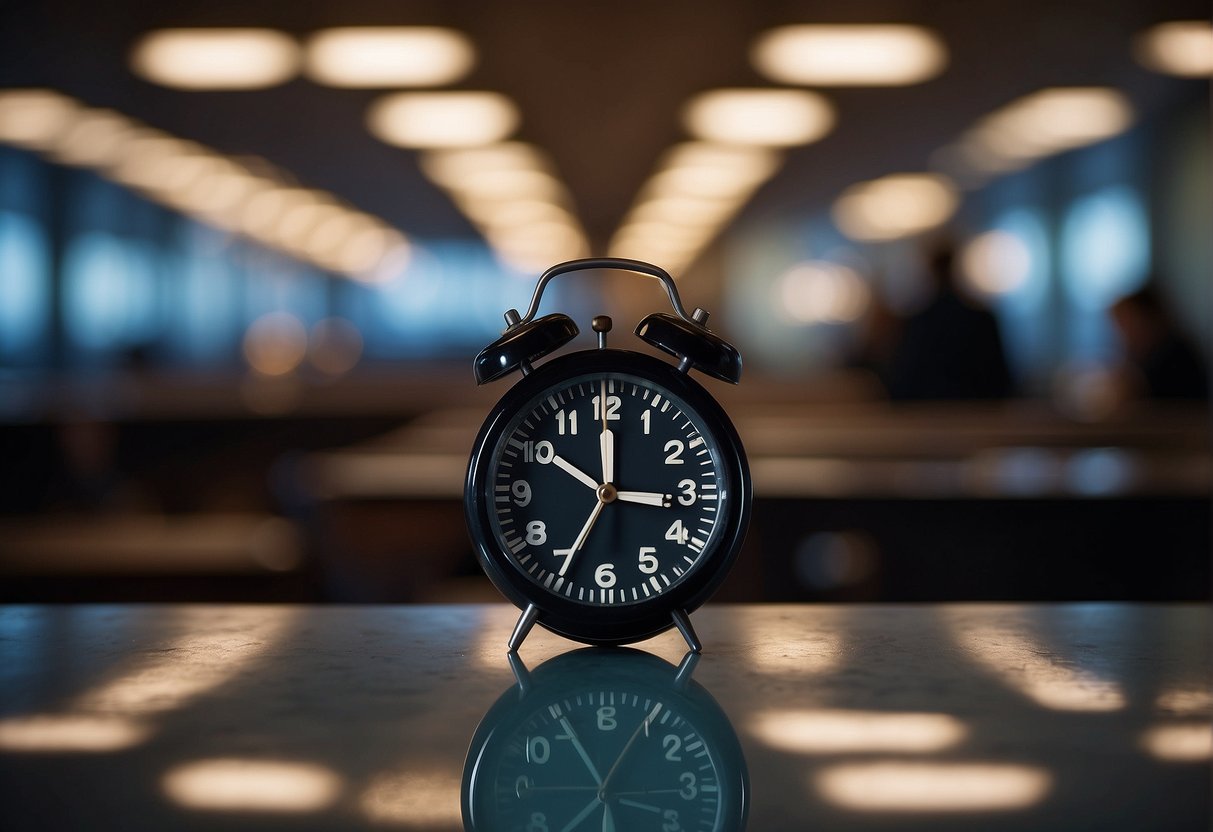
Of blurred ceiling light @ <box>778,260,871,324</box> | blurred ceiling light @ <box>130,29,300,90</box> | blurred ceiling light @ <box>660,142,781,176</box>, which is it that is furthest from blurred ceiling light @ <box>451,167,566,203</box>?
blurred ceiling light @ <box>778,260,871,324</box>

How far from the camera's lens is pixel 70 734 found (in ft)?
1.86

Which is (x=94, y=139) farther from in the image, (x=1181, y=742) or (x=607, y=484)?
(x=1181, y=742)

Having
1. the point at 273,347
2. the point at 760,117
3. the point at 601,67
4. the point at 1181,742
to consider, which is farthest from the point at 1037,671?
the point at 273,347

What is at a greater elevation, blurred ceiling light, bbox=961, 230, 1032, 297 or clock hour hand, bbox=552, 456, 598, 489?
blurred ceiling light, bbox=961, 230, 1032, 297

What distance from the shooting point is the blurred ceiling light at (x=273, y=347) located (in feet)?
38.1

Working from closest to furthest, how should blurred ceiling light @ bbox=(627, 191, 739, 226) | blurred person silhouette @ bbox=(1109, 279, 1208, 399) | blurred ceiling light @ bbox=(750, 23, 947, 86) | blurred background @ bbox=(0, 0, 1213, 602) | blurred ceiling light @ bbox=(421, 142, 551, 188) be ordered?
blurred background @ bbox=(0, 0, 1213, 602) → blurred ceiling light @ bbox=(750, 23, 947, 86) → blurred person silhouette @ bbox=(1109, 279, 1208, 399) → blurred ceiling light @ bbox=(421, 142, 551, 188) → blurred ceiling light @ bbox=(627, 191, 739, 226)

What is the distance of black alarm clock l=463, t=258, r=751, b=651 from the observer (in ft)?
2.37

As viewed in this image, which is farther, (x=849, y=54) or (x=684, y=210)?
(x=684, y=210)

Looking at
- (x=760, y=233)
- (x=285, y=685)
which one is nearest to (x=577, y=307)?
(x=760, y=233)

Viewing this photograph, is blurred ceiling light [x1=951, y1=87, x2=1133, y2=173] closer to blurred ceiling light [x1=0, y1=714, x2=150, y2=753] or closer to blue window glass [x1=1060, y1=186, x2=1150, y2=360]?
blue window glass [x1=1060, y1=186, x2=1150, y2=360]

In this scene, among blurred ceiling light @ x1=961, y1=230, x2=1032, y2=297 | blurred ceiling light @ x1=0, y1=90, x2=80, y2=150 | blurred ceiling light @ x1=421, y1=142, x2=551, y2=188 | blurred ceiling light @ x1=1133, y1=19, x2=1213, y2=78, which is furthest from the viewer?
blurred ceiling light @ x1=961, y1=230, x2=1032, y2=297

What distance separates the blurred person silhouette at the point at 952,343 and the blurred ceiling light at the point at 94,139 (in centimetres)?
562

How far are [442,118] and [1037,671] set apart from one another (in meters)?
7.13

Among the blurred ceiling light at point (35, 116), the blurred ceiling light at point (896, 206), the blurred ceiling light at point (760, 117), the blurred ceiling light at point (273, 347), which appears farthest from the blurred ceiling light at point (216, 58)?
the blurred ceiling light at point (896, 206)
